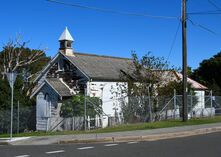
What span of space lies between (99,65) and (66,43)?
295cm

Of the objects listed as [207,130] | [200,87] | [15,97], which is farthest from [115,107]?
[200,87]

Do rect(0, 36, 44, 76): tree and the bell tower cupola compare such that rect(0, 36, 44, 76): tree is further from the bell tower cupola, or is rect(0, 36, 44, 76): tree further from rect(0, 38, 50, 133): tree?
the bell tower cupola

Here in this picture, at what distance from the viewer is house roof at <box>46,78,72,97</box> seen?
30.8 meters

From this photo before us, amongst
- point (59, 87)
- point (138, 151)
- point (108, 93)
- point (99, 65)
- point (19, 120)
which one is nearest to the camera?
point (138, 151)

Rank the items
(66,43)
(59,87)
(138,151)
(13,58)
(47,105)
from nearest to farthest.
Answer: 1. (138,151)
2. (59,87)
3. (47,105)
4. (66,43)
5. (13,58)

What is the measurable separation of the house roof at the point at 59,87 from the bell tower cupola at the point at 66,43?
2.27m

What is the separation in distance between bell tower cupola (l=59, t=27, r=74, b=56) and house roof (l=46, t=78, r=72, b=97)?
7.45 ft

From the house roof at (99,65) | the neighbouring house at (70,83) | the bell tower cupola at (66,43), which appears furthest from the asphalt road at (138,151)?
the bell tower cupola at (66,43)

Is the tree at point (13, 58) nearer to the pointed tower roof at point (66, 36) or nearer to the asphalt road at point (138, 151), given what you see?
the pointed tower roof at point (66, 36)

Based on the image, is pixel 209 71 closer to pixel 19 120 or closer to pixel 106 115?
pixel 106 115

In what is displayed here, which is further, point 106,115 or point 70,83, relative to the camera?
point 70,83

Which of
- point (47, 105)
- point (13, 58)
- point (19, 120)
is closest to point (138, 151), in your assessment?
point (19, 120)

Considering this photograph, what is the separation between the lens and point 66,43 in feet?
109

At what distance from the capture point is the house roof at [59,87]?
30766 millimetres
